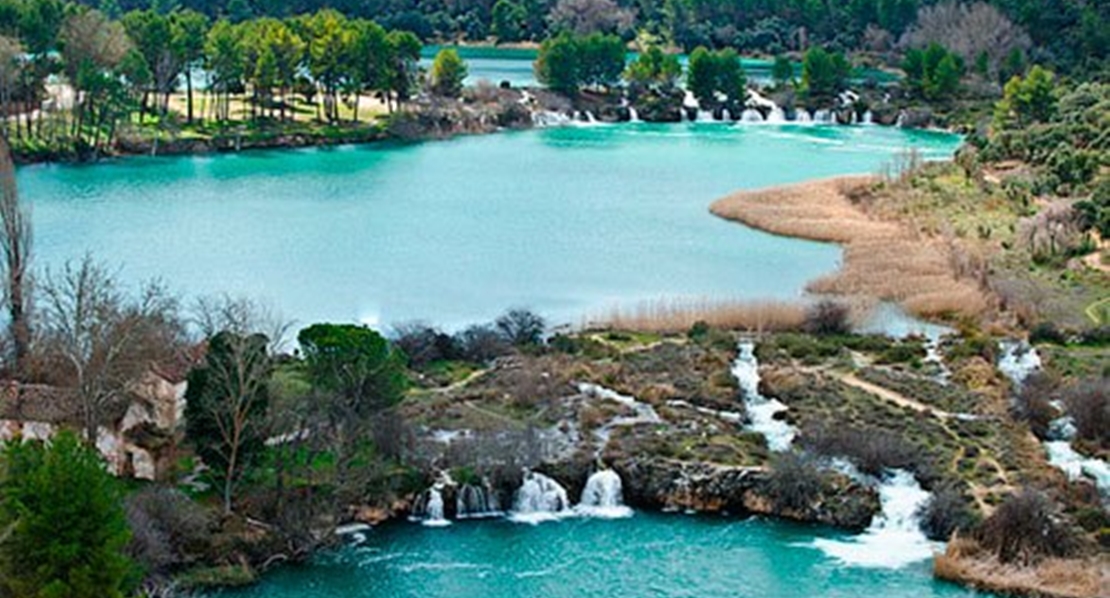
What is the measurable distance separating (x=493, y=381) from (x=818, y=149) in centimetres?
6670

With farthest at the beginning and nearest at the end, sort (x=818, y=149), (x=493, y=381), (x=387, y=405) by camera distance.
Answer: (x=818, y=149) → (x=493, y=381) → (x=387, y=405)

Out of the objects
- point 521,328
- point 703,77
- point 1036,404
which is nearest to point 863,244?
point 521,328

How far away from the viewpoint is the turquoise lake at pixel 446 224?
69.2 metres

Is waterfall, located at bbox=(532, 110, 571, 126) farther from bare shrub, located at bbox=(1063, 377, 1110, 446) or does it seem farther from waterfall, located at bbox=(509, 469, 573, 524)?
waterfall, located at bbox=(509, 469, 573, 524)

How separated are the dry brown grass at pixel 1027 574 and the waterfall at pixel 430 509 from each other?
43.7 ft

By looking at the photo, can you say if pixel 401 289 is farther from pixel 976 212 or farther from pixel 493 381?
pixel 976 212

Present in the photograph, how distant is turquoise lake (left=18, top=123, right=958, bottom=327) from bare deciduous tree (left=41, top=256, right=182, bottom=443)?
15.3 meters

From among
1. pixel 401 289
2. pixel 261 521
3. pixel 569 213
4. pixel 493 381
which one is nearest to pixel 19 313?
pixel 261 521

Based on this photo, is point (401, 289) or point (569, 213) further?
point (569, 213)

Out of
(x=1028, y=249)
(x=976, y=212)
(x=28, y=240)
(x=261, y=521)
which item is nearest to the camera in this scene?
(x=261, y=521)

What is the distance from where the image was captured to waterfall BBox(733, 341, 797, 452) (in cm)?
4953

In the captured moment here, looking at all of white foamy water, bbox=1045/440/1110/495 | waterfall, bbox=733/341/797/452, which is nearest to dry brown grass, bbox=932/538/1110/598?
white foamy water, bbox=1045/440/1110/495

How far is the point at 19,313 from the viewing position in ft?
161

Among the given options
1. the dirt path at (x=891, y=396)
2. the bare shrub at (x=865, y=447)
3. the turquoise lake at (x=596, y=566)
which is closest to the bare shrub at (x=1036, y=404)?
the dirt path at (x=891, y=396)
